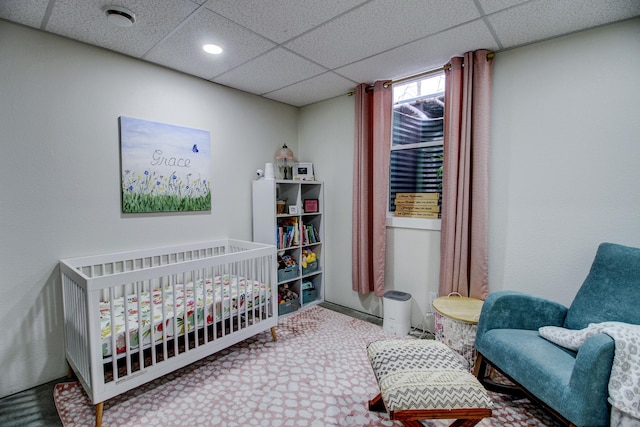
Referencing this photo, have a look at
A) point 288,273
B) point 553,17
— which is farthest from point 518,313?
point 288,273

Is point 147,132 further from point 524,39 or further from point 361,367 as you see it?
point 524,39

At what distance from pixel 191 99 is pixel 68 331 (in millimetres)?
2005

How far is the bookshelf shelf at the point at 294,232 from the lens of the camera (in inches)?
122

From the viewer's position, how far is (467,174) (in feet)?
7.77

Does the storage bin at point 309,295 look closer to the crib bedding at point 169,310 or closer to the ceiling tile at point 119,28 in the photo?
the crib bedding at point 169,310

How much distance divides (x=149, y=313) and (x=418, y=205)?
2.33 m

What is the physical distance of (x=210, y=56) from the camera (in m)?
2.34

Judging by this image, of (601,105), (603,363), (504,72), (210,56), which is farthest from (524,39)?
(210,56)

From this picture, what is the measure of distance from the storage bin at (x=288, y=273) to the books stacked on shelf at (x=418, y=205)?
1.21 m

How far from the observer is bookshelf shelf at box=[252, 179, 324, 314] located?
3.10 m

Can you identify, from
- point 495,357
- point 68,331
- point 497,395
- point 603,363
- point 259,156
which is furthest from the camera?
point 259,156

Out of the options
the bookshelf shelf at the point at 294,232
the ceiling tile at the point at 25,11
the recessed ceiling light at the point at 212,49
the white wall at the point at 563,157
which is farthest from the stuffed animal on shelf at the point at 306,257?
the ceiling tile at the point at 25,11

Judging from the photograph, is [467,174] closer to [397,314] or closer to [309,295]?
[397,314]

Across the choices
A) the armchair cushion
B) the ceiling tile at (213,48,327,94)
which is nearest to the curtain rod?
the ceiling tile at (213,48,327,94)
